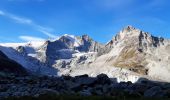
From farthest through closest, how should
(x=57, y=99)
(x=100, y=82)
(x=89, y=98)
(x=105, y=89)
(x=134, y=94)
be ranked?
(x=100, y=82), (x=105, y=89), (x=134, y=94), (x=89, y=98), (x=57, y=99)

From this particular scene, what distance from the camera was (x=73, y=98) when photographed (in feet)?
84.8

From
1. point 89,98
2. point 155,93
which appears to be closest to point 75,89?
point 155,93

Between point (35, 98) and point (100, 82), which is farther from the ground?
point (100, 82)

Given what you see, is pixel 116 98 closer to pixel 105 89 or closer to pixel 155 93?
pixel 155 93

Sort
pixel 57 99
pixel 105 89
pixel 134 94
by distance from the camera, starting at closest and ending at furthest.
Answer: pixel 57 99 → pixel 134 94 → pixel 105 89

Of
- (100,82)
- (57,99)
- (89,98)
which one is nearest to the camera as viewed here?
(57,99)

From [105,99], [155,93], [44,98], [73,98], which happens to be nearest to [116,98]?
[105,99]

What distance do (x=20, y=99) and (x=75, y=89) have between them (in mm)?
17486

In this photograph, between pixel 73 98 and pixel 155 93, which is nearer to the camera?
pixel 73 98

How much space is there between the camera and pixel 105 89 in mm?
40219

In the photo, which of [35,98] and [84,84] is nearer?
[35,98]

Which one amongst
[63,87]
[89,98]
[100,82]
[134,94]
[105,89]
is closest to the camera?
[89,98]

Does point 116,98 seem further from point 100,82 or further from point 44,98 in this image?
point 100,82

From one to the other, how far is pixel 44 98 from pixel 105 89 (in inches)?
607
